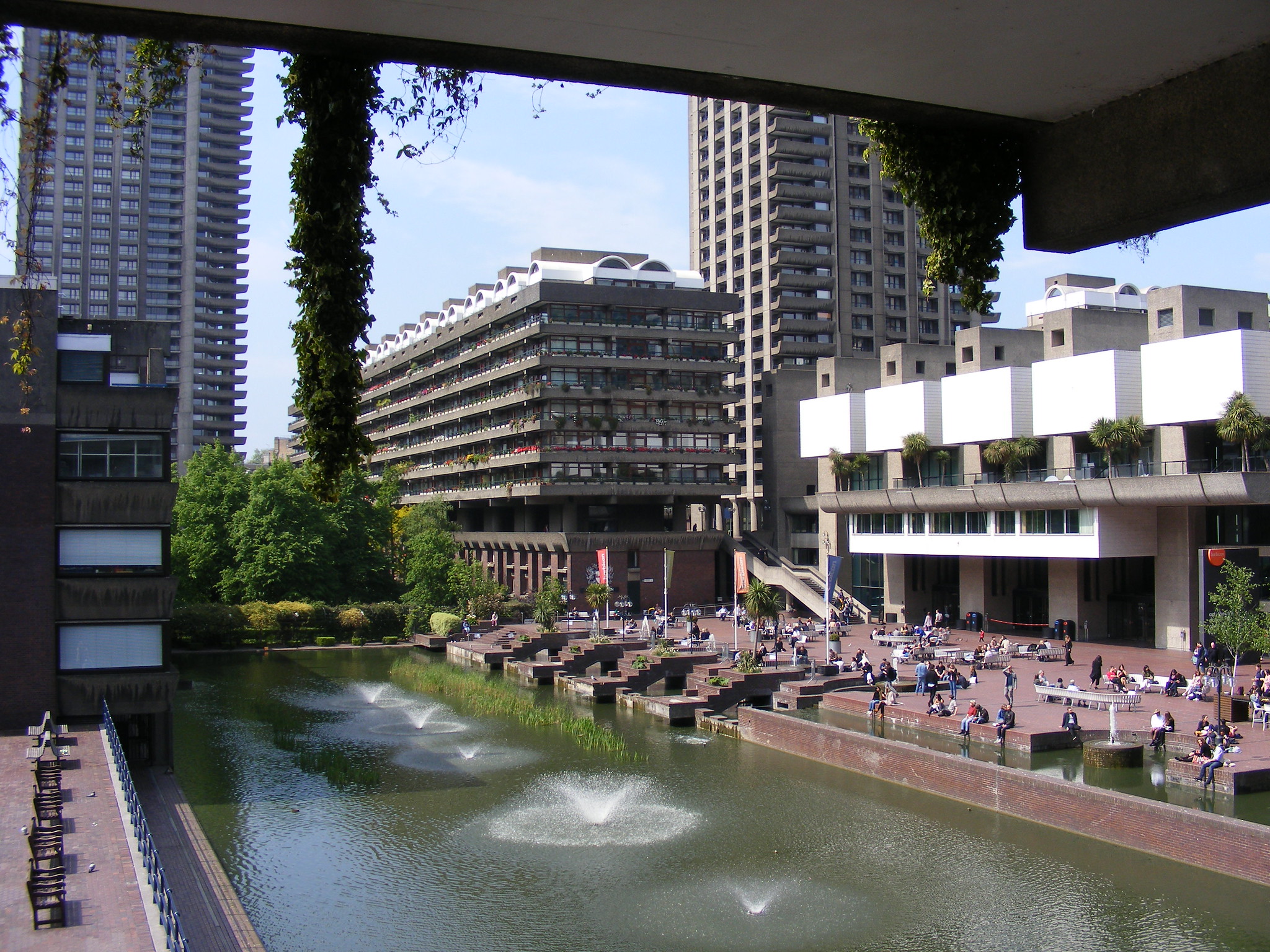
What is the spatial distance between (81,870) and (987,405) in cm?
4545

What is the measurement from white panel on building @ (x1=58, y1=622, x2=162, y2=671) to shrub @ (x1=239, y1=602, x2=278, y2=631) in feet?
104

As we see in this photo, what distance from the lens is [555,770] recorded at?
101 feet

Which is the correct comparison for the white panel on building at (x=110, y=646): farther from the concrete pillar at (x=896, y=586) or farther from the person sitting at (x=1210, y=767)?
the concrete pillar at (x=896, y=586)

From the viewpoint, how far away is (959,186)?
19.3ft

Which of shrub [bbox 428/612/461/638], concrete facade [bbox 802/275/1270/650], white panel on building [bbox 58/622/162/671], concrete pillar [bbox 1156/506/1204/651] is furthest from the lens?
shrub [bbox 428/612/461/638]

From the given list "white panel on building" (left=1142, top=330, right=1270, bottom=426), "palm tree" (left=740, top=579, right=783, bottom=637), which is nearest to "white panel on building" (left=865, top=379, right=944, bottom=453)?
"white panel on building" (left=1142, top=330, right=1270, bottom=426)

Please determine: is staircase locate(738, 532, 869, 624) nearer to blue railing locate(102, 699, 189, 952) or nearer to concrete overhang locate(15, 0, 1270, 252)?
blue railing locate(102, 699, 189, 952)

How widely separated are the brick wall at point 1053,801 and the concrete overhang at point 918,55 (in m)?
19.3

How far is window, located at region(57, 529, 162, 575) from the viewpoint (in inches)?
1190

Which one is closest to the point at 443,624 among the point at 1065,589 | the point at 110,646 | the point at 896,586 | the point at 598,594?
the point at 598,594

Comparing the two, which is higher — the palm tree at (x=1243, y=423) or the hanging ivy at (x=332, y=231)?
the palm tree at (x=1243, y=423)

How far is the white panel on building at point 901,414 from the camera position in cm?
5812

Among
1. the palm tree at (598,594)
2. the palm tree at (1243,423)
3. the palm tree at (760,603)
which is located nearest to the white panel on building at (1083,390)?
the palm tree at (1243,423)

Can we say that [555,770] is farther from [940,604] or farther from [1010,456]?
[940,604]
